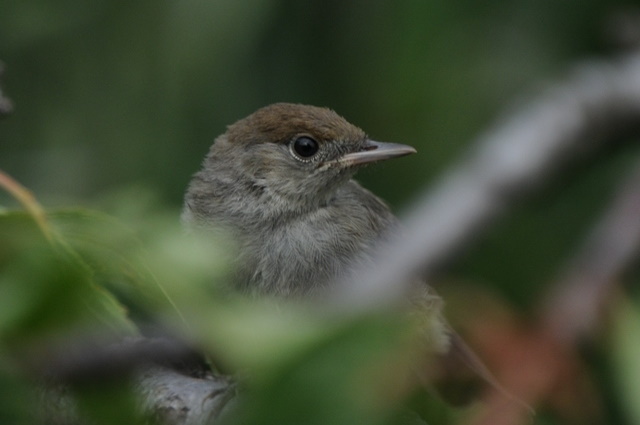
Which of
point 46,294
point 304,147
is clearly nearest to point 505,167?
point 46,294

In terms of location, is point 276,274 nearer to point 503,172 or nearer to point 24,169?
point 503,172

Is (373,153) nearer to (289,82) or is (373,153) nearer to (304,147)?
(304,147)

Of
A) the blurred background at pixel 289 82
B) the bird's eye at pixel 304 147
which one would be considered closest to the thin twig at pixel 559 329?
the bird's eye at pixel 304 147

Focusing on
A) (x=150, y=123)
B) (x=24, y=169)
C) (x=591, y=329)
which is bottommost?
(x=24, y=169)

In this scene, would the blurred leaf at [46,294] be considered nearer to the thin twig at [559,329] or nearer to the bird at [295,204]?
the thin twig at [559,329]

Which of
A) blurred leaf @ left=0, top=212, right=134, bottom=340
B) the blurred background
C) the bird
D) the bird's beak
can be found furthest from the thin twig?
the blurred background

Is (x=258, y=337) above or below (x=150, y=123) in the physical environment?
above

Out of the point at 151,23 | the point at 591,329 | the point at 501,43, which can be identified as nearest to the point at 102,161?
the point at 151,23
